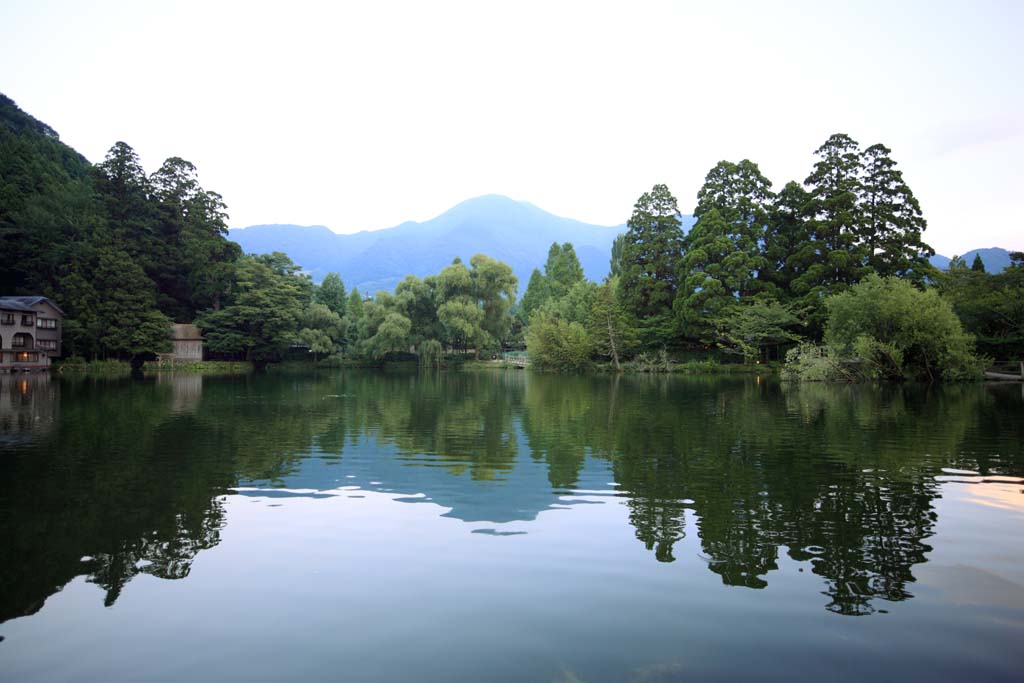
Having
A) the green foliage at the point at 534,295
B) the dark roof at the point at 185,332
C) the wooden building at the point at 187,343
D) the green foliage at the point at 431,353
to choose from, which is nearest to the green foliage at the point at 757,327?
the green foliage at the point at 431,353

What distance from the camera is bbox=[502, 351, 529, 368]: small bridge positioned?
6228 cm

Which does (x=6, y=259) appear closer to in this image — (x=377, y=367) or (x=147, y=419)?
(x=377, y=367)

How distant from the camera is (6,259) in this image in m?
56.6

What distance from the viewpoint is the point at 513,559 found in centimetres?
619

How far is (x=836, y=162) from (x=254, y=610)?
52.4 meters

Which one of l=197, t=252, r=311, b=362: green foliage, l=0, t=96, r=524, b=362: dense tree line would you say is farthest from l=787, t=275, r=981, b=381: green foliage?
l=197, t=252, r=311, b=362: green foliage

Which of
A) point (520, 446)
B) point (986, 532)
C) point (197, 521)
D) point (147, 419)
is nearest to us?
point (986, 532)

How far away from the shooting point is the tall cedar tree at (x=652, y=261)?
5328cm

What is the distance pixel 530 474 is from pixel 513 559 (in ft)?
13.7

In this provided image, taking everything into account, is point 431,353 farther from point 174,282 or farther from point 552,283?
point 174,282

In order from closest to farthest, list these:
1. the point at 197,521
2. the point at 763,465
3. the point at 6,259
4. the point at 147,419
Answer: the point at 197,521
the point at 763,465
the point at 147,419
the point at 6,259

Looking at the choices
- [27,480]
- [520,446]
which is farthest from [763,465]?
[27,480]

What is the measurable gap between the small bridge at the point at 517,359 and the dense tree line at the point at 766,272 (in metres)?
4.90

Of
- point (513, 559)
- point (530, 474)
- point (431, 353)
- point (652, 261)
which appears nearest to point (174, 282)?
point (431, 353)
